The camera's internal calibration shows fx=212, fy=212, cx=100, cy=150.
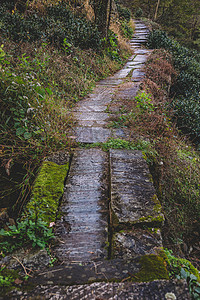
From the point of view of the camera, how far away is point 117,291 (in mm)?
1018

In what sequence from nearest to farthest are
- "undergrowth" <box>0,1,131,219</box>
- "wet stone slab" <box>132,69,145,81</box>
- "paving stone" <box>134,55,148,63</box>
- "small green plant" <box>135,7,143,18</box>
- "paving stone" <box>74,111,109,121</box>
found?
"undergrowth" <box>0,1,131,219</box> → "paving stone" <box>74,111,109,121</box> → "wet stone slab" <box>132,69,145,81</box> → "paving stone" <box>134,55,148,63</box> → "small green plant" <box>135,7,143,18</box>

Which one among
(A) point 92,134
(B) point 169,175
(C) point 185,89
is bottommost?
(B) point 169,175

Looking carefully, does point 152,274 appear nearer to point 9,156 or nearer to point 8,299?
point 8,299

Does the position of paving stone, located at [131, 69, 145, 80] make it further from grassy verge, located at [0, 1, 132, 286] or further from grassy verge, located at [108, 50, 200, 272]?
grassy verge, located at [108, 50, 200, 272]

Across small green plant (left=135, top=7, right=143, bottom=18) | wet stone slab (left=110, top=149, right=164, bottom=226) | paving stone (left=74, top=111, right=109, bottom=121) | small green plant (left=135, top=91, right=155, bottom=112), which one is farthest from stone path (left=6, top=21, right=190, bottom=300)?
small green plant (left=135, top=7, right=143, bottom=18)

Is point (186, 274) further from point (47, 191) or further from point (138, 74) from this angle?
point (138, 74)

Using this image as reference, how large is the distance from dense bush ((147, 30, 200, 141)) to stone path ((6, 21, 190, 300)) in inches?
79.3

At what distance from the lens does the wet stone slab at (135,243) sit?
4.20ft

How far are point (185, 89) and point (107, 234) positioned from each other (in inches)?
248

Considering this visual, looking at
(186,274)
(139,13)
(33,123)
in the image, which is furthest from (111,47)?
(139,13)

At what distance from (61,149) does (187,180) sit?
1.55 m

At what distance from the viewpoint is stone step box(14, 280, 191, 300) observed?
99cm

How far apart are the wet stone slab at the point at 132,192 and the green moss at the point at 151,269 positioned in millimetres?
291

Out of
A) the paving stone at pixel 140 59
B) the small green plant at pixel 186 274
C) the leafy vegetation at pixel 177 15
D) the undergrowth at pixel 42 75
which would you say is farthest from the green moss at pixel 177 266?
the leafy vegetation at pixel 177 15
